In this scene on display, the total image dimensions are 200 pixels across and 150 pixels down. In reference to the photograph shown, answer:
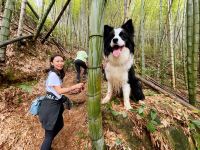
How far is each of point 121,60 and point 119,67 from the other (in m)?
0.11

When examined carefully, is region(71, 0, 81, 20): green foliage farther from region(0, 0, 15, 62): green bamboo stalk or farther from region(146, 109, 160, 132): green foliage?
region(146, 109, 160, 132): green foliage

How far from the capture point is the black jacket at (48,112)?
2.74 metres

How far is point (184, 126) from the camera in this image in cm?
343

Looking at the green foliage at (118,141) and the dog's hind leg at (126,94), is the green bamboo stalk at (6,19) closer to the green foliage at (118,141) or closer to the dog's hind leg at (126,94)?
the dog's hind leg at (126,94)

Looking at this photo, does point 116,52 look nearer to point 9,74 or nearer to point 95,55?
point 95,55

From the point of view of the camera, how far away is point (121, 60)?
121 inches

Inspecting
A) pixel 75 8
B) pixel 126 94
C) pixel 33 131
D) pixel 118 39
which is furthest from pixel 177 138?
pixel 75 8

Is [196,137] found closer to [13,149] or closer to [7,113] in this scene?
[13,149]

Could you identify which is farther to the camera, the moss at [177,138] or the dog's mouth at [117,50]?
the moss at [177,138]

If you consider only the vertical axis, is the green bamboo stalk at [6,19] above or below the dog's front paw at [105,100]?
above

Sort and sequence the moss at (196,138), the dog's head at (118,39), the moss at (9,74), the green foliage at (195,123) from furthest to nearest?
the moss at (9,74) < the green foliage at (195,123) < the moss at (196,138) < the dog's head at (118,39)

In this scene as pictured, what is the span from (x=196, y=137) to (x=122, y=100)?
1131 mm

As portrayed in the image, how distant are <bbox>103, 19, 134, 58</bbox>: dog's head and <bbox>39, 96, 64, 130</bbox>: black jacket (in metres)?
0.93

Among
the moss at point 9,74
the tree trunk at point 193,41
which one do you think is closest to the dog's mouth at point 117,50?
the tree trunk at point 193,41
